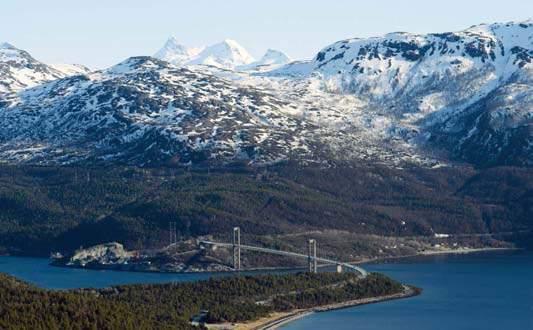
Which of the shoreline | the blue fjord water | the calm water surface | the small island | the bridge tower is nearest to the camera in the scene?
the small island

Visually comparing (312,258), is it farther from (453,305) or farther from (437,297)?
(453,305)

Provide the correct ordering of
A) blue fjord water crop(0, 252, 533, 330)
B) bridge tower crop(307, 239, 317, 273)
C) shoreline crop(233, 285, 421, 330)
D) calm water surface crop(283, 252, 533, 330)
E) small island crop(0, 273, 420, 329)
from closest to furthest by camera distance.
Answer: small island crop(0, 273, 420, 329)
shoreline crop(233, 285, 421, 330)
calm water surface crop(283, 252, 533, 330)
blue fjord water crop(0, 252, 533, 330)
bridge tower crop(307, 239, 317, 273)

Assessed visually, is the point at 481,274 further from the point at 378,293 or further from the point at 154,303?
the point at 154,303

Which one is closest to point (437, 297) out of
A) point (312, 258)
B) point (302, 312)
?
point (302, 312)

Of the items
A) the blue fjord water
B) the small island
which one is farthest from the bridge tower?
the small island

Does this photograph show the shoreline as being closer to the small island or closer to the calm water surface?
the small island

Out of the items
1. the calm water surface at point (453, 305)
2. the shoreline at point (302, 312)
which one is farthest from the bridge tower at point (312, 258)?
the shoreline at point (302, 312)

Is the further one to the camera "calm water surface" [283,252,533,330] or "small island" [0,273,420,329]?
"calm water surface" [283,252,533,330]

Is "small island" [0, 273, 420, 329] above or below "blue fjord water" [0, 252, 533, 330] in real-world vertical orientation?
above
